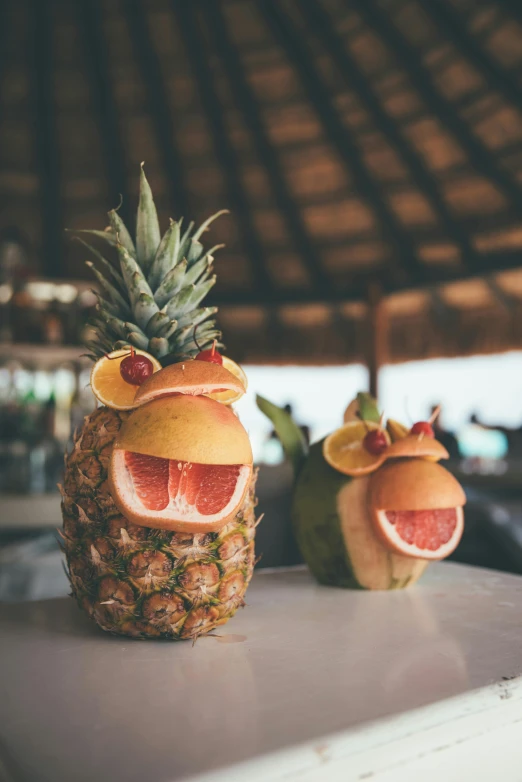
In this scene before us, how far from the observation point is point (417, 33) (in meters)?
4.28

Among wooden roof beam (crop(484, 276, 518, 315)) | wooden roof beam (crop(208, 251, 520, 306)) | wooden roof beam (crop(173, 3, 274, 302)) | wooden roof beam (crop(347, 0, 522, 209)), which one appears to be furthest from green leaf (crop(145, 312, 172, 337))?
wooden roof beam (crop(484, 276, 518, 315))

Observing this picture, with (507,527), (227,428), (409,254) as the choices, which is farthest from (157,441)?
(409,254)

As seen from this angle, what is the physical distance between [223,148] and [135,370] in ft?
17.0

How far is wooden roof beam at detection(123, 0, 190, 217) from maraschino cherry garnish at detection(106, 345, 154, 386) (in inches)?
182

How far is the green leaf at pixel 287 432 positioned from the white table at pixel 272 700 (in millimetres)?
332

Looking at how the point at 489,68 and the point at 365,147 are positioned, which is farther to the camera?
the point at 365,147

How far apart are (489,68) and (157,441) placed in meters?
4.40

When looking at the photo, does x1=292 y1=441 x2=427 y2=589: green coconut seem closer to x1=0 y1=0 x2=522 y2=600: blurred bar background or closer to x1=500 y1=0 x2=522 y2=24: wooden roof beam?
x1=0 y1=0 x2=522 y2=600: blurred bar background

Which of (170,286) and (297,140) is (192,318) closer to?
(170,286)

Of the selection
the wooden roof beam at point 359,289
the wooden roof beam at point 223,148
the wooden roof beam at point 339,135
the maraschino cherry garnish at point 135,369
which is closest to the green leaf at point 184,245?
the maraschino cherry garnish at point 135,369

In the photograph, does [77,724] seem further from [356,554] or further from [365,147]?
[365,147]

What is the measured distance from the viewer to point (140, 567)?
2.53ft

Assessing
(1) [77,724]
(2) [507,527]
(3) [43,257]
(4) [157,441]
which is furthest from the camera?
(3) [43,257]

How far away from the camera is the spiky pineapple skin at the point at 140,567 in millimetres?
776
